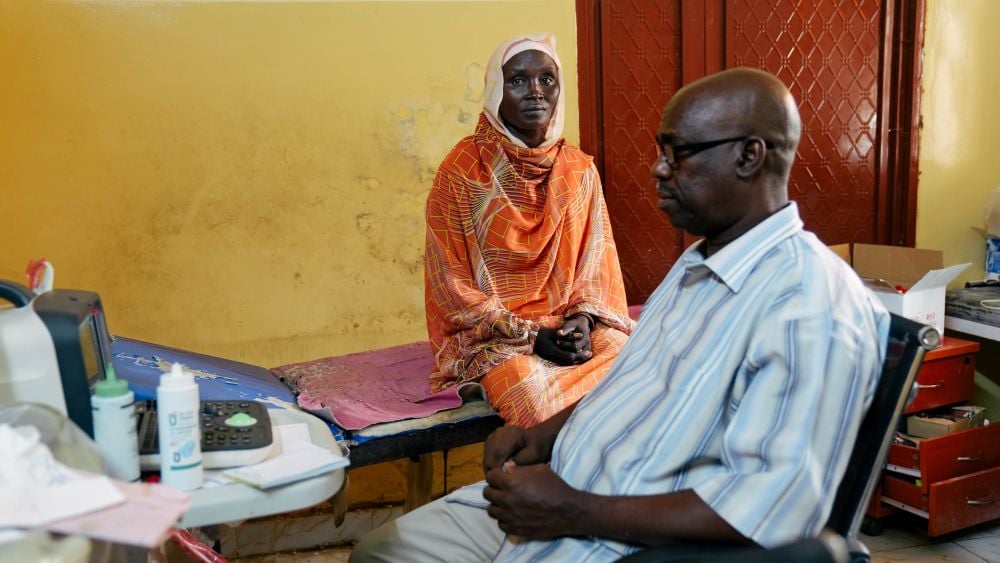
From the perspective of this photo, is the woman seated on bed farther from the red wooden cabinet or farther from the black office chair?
the black office chair

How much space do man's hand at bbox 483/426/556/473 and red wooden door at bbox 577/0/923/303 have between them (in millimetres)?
2161

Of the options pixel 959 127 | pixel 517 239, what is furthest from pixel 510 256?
pixel 959 127

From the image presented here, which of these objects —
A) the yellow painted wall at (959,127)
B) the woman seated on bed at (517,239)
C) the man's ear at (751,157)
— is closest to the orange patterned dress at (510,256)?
the woman seated on bed at (517,239)

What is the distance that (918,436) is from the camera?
3.30 meters

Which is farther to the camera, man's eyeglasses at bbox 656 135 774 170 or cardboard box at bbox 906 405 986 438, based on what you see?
cardboard box at bbox 906 405 986 438

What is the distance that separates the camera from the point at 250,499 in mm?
1354

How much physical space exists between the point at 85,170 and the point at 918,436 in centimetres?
343

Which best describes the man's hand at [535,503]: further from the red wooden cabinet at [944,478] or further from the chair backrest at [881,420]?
the red wooden cabinet at [944,478]

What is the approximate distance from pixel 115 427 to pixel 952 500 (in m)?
2.96

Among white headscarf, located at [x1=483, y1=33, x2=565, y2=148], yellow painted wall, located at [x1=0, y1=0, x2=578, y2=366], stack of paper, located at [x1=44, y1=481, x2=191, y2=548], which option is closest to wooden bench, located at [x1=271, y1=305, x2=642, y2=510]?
yellow painted wall, located at [x1=0, y1=0, x2=578, y2=366]

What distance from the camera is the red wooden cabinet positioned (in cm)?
309

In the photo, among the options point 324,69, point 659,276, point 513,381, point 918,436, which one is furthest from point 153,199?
point 918,436

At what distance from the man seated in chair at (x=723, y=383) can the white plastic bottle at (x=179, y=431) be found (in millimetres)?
535

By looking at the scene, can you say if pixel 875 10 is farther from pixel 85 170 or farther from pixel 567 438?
pixel 85 170
